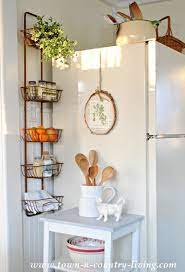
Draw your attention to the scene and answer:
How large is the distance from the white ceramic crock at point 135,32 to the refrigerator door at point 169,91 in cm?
15

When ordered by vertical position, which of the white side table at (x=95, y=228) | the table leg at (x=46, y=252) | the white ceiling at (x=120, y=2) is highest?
the white ceiling at (x=120, y=2)

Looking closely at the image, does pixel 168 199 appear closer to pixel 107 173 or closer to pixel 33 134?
pixel 107 173

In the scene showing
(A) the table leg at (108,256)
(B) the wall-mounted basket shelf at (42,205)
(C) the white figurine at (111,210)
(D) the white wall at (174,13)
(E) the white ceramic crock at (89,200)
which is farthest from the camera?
(D) the white wall at (174,13)

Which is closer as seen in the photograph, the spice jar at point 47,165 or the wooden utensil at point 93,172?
the wooden utensil at point 93,172

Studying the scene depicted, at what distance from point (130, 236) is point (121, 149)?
1.72ft

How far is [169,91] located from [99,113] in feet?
1.52

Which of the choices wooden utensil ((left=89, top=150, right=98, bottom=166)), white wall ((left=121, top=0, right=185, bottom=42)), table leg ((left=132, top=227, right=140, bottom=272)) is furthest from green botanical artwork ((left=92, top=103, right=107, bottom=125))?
white wall ((left=121, top=0, right=185, bottom=42))

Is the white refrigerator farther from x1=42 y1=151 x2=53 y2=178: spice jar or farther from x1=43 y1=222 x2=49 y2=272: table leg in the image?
x1=43 y1=222 x2=49 y2=272: table leg

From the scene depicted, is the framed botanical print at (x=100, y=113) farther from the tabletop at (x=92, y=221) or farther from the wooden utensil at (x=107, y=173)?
the tabletop at (x=92, y=221)

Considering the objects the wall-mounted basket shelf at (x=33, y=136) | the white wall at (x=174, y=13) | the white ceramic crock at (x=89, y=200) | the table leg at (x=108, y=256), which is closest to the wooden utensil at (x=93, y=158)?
the white ceramic crock at (x=89, y=200)

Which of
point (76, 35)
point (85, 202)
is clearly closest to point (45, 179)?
point (85, 202)

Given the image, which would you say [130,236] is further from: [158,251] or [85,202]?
[85,202]

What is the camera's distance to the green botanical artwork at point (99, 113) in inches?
93.7

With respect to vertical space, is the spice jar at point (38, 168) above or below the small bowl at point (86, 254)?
above
